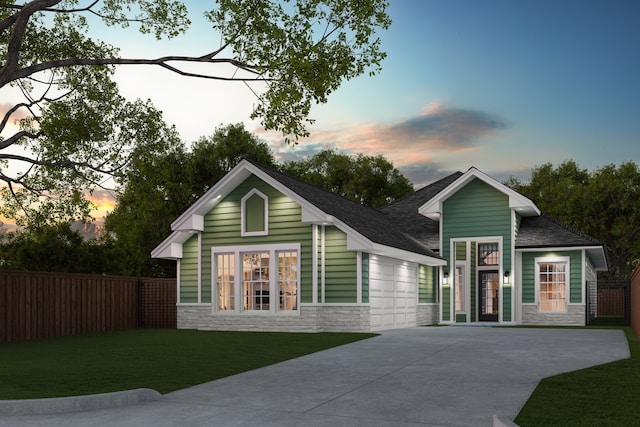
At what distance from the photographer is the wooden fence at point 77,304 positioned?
17.6 m

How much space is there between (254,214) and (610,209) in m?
34.0

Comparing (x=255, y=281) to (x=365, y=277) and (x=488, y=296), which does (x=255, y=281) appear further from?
(x=488, y=296)

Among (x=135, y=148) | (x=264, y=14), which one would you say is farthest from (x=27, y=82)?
(x=264, y=14)

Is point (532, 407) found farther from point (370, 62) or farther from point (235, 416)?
point (370, 62)

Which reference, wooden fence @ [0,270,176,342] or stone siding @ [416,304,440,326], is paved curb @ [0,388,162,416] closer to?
wooden fence @ [0,270,176,342]

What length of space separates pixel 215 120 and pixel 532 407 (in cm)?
3677

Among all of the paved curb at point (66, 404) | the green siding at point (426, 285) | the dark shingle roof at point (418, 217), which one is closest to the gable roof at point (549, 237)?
the dark shingle roof at point (418, 217)

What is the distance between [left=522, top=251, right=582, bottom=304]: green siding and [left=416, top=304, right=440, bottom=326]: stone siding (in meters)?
3.57

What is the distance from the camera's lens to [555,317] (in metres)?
24.2

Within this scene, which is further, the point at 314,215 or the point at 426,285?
the point at 426,285

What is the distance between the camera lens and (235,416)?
23.1 ft

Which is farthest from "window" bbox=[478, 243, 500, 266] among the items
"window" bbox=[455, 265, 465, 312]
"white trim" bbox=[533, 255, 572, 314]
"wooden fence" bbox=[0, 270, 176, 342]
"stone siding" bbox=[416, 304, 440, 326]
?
"wooden fence" bbox=[0, 270, 176, 342]

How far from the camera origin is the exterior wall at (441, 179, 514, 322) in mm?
24578

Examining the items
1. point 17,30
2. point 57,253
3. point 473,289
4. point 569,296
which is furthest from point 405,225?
point 17,30
